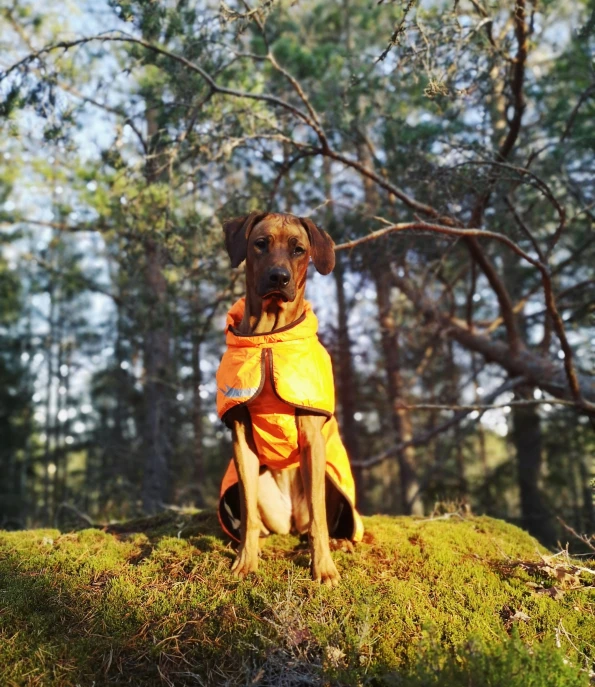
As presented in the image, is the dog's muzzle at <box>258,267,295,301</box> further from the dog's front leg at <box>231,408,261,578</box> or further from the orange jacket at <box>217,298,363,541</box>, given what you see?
the dog's front leg at <box>231,408,261,578</box>

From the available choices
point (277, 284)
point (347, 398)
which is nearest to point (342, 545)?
point (277, 284)

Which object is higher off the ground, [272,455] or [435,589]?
[272,455]

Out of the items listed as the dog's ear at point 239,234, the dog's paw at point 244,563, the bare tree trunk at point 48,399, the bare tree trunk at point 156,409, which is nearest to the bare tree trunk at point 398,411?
the bare tree trunk at point 156,409

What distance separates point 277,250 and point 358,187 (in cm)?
816

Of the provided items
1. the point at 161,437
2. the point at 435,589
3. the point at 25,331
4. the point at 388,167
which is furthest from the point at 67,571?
the point at 25,331

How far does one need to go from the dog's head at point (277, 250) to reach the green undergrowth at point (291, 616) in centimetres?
196

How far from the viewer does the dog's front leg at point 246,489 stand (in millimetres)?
3822

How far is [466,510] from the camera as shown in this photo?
559 centimetres

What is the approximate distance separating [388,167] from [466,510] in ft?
16.9

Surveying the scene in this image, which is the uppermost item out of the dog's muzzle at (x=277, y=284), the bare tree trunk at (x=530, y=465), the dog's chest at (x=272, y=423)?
the dog's muzzle at (x=277, y=284)

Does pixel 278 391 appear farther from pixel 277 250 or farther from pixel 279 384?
pixel 277 250

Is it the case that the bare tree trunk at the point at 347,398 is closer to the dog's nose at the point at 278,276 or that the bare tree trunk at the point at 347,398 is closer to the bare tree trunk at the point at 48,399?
the dog's nose at the point at 278,276

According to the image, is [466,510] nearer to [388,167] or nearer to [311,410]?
[311,410]

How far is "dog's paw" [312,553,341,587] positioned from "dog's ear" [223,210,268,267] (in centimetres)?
215
